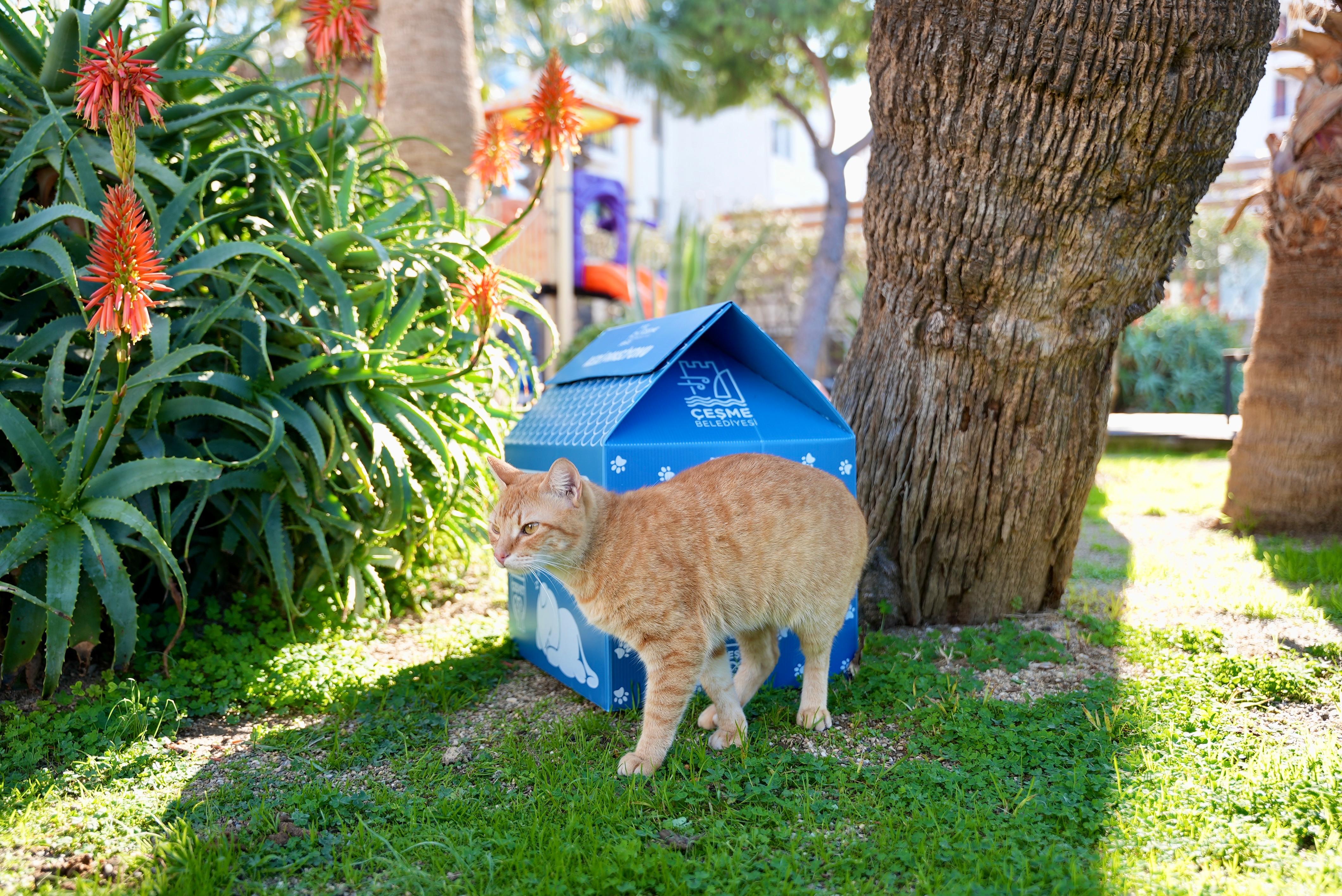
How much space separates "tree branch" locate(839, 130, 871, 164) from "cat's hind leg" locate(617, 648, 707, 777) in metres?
11.4

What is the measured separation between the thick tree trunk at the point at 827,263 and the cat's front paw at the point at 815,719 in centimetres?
1009

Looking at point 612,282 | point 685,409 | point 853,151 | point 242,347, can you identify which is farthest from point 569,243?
point 685,409

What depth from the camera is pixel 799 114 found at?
14570 millimetres

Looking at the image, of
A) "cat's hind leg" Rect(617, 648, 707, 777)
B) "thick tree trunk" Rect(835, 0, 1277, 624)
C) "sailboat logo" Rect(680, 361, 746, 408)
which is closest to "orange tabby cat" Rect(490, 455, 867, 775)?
"cat's hind leg" Rect(617, 648, 707, 777)

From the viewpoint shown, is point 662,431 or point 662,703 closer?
point 662,703

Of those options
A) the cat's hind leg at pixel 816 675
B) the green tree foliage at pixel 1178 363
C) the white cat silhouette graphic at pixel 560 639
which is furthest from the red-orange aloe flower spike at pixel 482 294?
the green tree foliage at pixel 1178 363

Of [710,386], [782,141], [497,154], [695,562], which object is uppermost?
[782,141]

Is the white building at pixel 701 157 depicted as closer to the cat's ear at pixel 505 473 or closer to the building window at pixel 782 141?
the building window at pixel 782 141

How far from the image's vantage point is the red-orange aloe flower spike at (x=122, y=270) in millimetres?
2346

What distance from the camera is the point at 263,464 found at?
3.52m

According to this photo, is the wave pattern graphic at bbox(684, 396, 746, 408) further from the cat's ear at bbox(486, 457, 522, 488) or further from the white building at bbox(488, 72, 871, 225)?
the white building at bbox(488, 72, 871, 225)

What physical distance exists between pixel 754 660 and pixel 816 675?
27 cm

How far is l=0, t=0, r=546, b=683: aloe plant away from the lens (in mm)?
3160

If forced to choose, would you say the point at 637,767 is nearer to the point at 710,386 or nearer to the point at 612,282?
the point at 710,386
